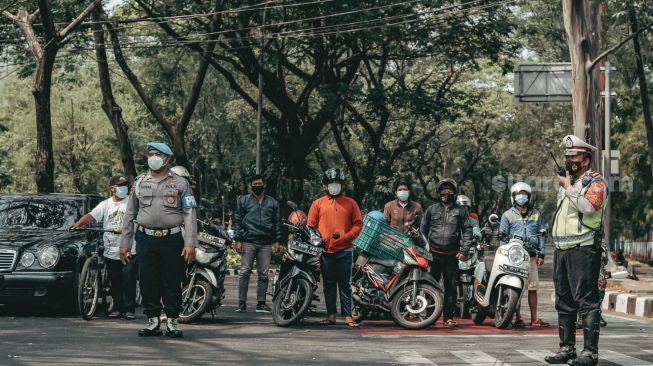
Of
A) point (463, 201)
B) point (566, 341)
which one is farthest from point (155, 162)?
point (463, 201)

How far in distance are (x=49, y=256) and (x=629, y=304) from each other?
9173 millimetres

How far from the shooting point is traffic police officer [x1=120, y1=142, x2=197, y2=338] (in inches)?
458

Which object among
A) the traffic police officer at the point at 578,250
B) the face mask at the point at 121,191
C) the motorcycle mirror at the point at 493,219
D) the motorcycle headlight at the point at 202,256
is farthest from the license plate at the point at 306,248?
the traffic police officer at the point at 578,250

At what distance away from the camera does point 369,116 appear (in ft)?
120

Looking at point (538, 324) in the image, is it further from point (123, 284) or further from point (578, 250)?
point (123, 284)

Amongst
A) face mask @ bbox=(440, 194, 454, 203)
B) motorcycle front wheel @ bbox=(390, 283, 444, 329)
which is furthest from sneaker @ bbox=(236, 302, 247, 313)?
face mask @ bbox=(440, 194, 454, 203)

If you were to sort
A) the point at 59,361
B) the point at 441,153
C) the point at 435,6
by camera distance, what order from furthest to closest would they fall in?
the point at 441,153, the point at 435,6, the point at 59,361

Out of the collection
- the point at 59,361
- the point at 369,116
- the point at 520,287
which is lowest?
the point at 59,361

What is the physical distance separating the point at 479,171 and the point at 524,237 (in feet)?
156

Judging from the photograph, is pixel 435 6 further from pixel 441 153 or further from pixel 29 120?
pixel 29 120

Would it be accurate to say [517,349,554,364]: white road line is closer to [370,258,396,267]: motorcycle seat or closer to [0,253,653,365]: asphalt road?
[0,253,653,365]: asphalt road

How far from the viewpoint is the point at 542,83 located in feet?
99.9

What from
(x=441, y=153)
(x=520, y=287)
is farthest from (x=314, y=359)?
(x=441, y=153)

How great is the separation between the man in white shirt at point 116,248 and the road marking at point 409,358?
4.46 m
